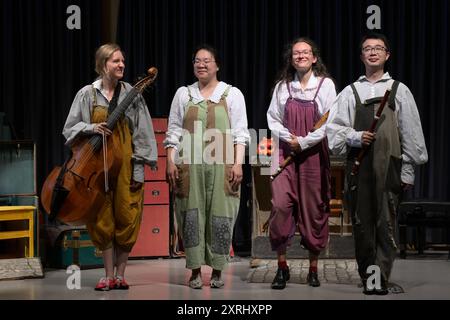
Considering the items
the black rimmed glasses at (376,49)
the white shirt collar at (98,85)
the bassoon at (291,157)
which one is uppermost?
the black rimmed glasses at (376,49)

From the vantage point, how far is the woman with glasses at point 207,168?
5.64 metres

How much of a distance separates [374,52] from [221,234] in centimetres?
147

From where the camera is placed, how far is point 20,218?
21.5 feet

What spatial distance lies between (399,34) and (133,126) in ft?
11.9

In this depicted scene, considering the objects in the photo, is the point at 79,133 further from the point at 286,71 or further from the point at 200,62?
the point at 286,71

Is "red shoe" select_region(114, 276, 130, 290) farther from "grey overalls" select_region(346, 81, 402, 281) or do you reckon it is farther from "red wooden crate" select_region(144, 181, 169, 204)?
"red wooden crate" select_region(144, 181, 169, 204)

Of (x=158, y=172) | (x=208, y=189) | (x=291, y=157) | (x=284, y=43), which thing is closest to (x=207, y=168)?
(x=208, y=189)

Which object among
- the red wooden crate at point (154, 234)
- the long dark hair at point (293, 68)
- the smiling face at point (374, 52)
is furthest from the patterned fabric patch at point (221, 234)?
the red wooden crate at point (154, 234)

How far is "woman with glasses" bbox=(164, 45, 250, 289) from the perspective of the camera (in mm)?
5641

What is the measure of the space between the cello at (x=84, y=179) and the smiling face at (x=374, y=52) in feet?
4.82

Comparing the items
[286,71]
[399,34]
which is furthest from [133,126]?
[399,34]

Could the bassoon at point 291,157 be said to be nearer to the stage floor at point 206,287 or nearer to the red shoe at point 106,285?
the stage floor at point 206,287

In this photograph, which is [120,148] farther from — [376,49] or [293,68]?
[376,49]

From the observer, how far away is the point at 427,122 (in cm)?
839
